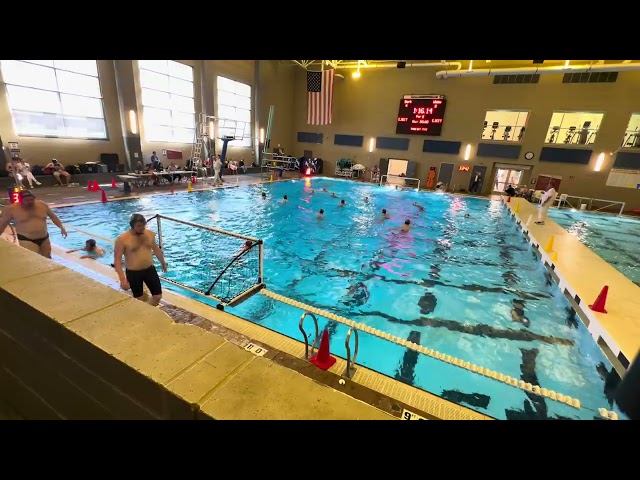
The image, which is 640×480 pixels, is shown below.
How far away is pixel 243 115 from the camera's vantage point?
80.9 ft

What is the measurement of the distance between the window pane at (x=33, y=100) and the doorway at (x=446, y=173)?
24.3 meters

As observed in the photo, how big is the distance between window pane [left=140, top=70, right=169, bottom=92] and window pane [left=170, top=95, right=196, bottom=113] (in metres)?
0.76

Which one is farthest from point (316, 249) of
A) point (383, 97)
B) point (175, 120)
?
point (383, 97)

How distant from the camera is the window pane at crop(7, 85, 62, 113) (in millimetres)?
13078

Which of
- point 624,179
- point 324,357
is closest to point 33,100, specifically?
point 324,357

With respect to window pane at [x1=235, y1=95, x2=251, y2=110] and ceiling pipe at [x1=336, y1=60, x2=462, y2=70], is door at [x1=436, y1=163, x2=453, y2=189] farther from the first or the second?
window pane at [x1=235, y1=95, x2=251, y2=110]

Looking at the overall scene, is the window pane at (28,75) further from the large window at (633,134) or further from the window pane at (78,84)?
the large window at (633,134)

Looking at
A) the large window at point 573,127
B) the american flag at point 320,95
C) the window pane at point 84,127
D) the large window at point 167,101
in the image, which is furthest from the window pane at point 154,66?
the large window at point 573,127

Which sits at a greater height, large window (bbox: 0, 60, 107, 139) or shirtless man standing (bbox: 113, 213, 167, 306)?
large window (bbox: 0, 60, 107, 139)

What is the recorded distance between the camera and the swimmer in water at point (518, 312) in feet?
20.6

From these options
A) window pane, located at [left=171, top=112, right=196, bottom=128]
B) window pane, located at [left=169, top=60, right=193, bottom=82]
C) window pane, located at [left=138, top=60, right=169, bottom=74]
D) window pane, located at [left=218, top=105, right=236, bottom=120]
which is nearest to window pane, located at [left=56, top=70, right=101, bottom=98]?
window pane, located at [left=138, top=60, right=169, bottom=74]
